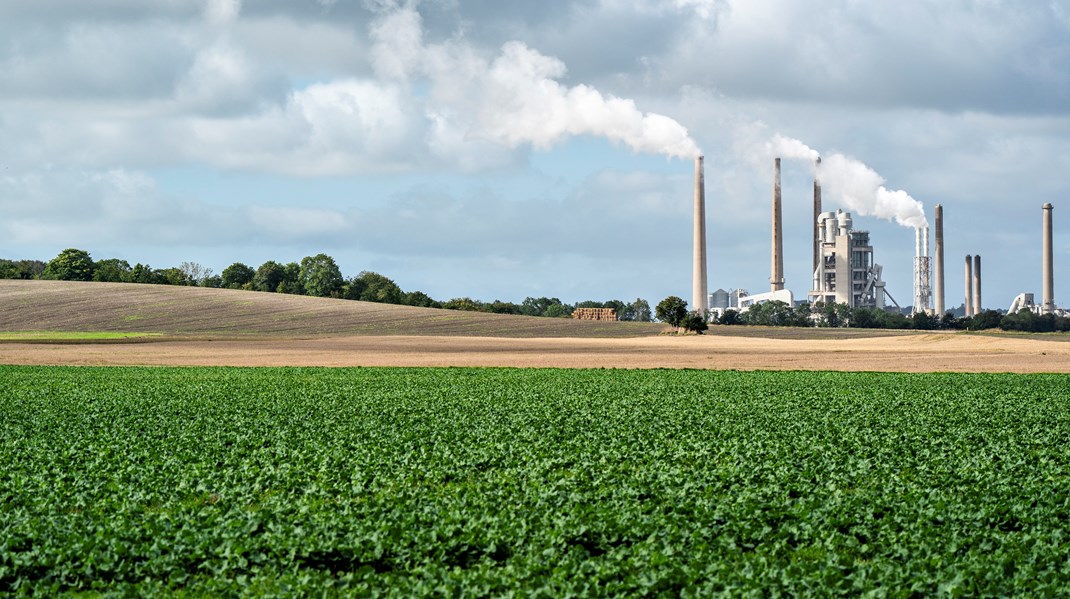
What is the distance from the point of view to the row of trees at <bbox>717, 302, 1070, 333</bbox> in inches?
7244

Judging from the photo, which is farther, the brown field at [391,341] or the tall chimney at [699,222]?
the tall chimney at [699,222]

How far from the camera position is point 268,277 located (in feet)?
645

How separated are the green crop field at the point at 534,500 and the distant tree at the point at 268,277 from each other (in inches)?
6320

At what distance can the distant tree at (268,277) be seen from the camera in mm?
195375

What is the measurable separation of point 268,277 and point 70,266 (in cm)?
3139

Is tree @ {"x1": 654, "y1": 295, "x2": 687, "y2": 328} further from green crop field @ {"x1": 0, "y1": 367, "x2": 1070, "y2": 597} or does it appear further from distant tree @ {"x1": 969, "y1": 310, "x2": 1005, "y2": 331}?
green crop field @ {"x1": 0, "y1": 367, "x2": 1070, "y2": 597}

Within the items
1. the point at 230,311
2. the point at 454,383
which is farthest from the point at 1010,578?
the point at 230,311

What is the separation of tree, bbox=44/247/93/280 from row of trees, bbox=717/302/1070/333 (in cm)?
10432

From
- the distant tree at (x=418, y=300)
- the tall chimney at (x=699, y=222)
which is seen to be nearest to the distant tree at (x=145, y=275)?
the distant tree at (x=418, y=300)

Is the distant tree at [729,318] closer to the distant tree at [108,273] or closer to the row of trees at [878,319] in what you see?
the row of trees at [878,319]

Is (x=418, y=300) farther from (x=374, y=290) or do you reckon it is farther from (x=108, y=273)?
(x=108, y=273)

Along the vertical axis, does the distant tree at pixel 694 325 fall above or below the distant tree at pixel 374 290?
below

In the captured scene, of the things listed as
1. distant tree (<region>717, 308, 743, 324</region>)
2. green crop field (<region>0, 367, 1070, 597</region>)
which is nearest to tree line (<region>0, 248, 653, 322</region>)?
distant tree (<region>717, 308, 743, 324</region>)

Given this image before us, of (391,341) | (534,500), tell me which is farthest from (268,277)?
(534,500)
